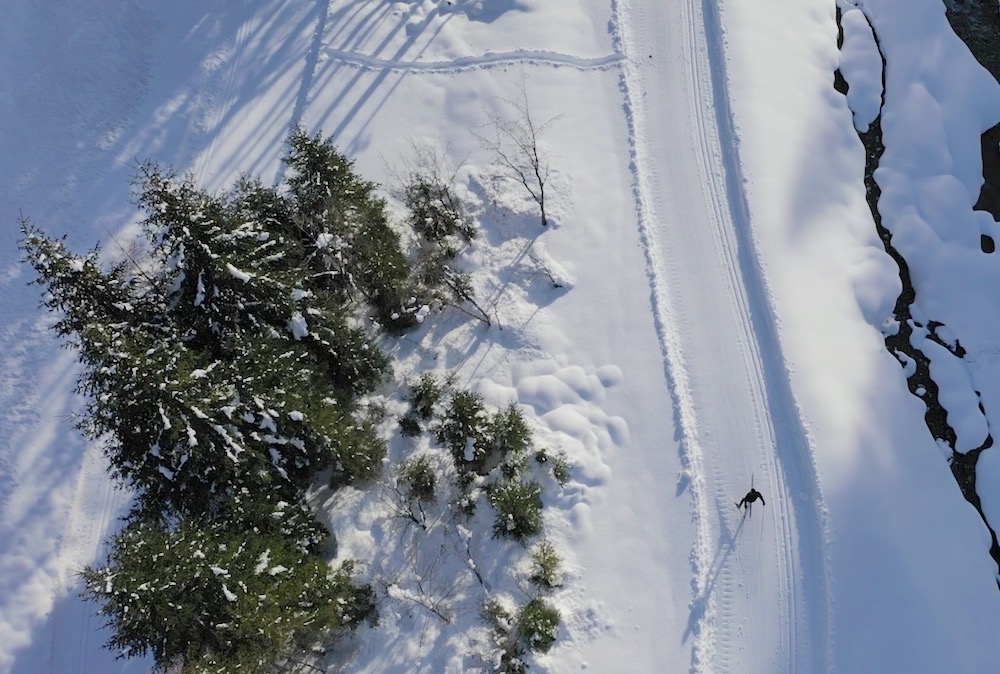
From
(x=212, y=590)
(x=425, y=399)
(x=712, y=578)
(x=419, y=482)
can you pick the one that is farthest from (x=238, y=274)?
(x=712, y=578)

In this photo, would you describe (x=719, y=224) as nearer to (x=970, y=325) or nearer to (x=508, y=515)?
(x=970, y=325)

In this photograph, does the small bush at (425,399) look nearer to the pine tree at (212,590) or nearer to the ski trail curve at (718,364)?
the pine tree at (212,590)

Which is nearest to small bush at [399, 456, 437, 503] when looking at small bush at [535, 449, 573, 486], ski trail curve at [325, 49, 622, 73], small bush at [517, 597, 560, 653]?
small bush at [535, 449, 573, 486]

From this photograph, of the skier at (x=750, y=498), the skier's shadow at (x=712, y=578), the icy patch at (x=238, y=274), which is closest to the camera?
the icy patch at (x=238, y=274)

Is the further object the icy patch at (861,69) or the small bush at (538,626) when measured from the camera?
the icy patch at (861,69)

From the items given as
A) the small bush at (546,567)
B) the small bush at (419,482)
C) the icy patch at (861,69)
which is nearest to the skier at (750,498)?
the small bush at (546,567)

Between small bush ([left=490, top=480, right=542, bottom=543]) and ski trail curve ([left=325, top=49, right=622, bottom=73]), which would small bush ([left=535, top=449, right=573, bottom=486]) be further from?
ski trail curve ([left=325, top=49, right=622, bottom=73])
